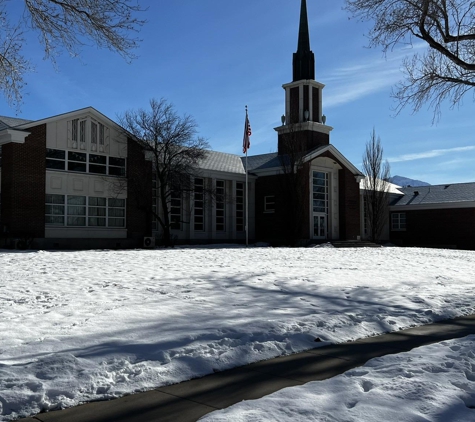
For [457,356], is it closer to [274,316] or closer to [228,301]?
[274,316]

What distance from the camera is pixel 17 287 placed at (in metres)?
9.56

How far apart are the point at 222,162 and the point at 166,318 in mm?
30601

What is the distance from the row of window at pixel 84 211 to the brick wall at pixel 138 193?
1.83 ft

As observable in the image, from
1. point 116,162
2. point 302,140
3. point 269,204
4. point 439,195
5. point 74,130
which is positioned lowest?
point 269,204

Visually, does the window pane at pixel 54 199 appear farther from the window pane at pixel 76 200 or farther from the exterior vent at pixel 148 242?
the exterior vent at pixel 148 242

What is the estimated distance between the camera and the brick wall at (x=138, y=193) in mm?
27969

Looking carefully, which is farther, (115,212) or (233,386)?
(115,212)

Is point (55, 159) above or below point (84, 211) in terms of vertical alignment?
above

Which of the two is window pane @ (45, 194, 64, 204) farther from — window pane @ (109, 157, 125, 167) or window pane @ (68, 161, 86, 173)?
window pane @ (109, 157, 125, 167)

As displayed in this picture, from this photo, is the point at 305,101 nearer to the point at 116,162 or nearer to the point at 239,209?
the point at 239,209

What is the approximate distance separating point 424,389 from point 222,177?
3030 centimetres

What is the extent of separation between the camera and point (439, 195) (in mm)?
43156

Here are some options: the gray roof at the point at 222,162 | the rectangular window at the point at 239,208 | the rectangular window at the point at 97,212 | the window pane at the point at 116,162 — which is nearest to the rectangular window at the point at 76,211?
the rectangular window at the point at 97,212

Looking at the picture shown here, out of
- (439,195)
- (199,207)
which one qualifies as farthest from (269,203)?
(439,195)
